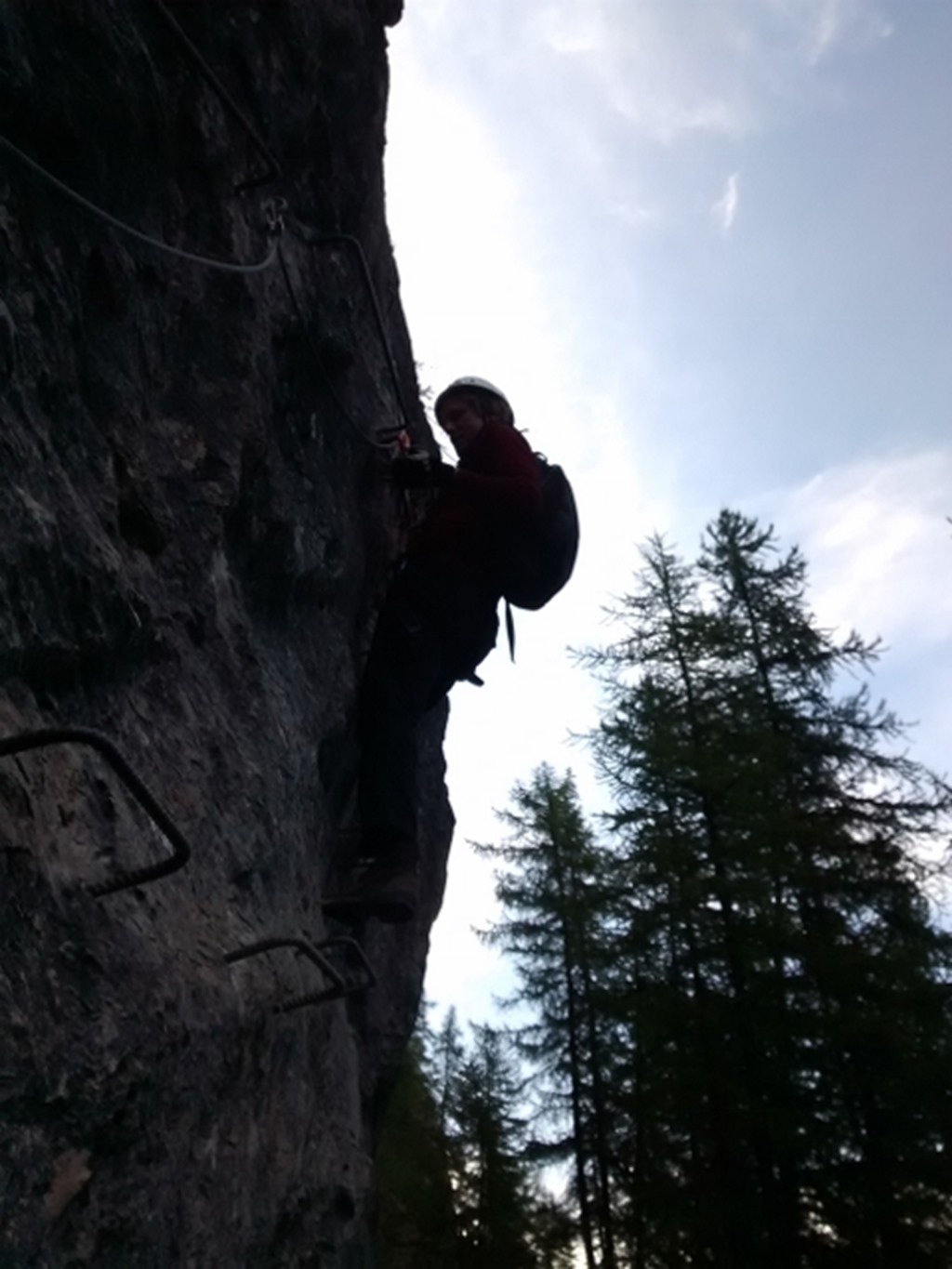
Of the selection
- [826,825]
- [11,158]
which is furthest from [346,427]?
[826,825]

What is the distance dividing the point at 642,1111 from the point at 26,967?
422 inches

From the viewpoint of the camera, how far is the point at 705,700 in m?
14.2

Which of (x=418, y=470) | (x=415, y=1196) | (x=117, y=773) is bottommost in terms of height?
(x=117, y=773)

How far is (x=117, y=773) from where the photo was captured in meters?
2.43

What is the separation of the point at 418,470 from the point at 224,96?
179 centimetres

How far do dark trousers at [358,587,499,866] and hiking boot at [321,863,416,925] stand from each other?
51 millimetres

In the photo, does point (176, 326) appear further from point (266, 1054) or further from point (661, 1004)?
point (661, 1004)

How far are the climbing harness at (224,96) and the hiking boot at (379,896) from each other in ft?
9.28

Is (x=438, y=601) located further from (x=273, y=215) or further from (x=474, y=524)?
(x=273, y=215)

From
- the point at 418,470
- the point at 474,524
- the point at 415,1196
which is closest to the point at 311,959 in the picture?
the point at 474,524

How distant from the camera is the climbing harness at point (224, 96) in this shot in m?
3.76

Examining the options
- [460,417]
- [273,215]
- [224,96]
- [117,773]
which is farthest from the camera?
[460,417]

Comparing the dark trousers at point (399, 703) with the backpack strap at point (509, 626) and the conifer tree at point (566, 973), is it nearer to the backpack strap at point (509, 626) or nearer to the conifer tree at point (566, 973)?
the backpack strap at point (509, 626)

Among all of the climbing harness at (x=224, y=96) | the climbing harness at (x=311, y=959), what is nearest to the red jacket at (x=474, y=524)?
the climbing harness at (x=224, y=96)
